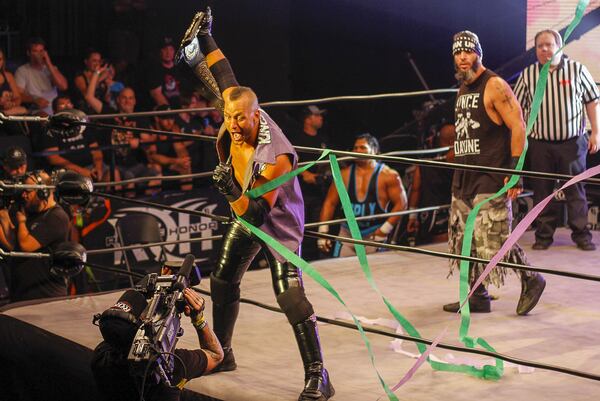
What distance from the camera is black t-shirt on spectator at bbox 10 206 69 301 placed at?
5309 mm

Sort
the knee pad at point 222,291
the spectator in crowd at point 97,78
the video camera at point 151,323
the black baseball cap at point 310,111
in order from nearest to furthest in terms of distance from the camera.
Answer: the video camera at point 151,323 → the knee pad at point 222,291 → the spectator in crowd at point 97,78 → the black baseball cap at point 310,111

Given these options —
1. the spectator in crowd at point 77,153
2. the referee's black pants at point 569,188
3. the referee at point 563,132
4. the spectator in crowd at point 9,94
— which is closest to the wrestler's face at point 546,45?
the referee at point 563,132

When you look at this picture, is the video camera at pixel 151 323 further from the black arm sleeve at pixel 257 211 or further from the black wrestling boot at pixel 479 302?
the black wrestling boot at pixel 479 302

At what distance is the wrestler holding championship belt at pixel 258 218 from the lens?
137 inches

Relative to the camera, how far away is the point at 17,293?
17.6 feet

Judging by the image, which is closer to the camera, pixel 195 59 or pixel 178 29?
pixel 195 59

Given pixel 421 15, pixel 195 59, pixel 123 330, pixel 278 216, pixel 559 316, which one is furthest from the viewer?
pixel 421 15

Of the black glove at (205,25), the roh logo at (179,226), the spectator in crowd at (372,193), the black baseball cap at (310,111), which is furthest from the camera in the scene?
the black baseball cap at (310,111)

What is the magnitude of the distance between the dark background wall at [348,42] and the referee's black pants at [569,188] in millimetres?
3696

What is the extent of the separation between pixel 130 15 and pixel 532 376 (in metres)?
5.98

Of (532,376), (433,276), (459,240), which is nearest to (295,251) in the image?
(532,376)

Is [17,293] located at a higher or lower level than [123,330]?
lower

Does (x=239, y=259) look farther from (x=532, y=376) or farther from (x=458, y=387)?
(x=532, y=376)

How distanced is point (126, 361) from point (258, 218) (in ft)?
2.17
